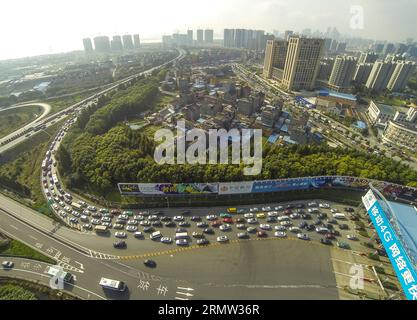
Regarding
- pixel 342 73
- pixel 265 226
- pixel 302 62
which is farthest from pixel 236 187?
pixel 342 73

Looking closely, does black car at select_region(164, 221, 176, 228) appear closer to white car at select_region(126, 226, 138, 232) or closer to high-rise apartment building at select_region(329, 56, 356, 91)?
white car at select_region(126, 226, 138, 232)

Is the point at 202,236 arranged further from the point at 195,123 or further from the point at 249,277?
the point at 195,123

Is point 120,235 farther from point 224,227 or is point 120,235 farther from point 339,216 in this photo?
point 339,216

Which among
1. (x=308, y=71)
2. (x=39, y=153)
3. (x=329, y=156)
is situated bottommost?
(x=39, y=153)

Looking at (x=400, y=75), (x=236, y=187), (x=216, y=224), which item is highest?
(x=400, y=75)

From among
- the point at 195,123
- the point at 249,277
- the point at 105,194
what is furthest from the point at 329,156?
the point at 105,194

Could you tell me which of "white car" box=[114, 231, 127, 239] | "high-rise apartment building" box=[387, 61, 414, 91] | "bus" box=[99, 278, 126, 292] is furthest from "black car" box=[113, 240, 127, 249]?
"high-rise apartment building" box=[387, 61, 414, 91]
